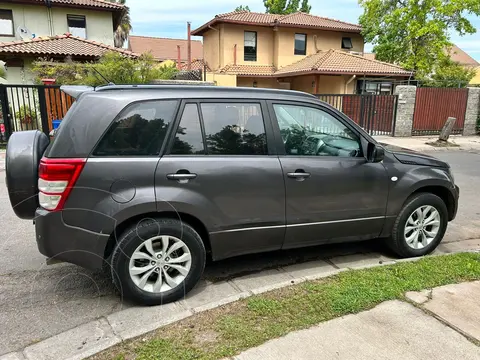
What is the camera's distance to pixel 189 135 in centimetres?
321

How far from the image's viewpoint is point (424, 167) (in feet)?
13.3

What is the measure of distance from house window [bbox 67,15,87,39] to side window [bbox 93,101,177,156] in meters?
23.3

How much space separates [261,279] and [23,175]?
7.44 feet

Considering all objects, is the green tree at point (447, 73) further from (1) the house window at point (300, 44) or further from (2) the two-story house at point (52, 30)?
(2) the two-story house at point (52, 30)

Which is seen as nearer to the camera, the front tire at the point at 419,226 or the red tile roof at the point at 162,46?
the front tire at the point at 419,226

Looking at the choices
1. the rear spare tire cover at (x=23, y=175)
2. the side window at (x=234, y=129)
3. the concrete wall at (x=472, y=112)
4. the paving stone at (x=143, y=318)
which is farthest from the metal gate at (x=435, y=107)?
the rear spare tire cover at (x=23, y=175)

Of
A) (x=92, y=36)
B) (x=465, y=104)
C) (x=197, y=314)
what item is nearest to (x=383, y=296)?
(x=197, y=314)

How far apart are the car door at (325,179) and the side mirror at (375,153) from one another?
2.2 inches

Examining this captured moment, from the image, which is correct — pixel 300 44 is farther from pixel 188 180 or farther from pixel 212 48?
pixel 188 180

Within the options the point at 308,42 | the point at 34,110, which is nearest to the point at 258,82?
the point at 308,42

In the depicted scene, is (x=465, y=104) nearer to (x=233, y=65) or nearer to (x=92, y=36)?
(x=233, y=65)

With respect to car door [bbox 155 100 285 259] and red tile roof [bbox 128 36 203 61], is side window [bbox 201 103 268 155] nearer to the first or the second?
car door [bbox 155 100 285 259]

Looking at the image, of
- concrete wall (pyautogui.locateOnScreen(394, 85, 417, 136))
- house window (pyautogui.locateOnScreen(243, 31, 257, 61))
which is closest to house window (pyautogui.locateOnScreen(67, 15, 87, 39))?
house window (pyautogui.locateOnScreen(243, 31, 257, 61))

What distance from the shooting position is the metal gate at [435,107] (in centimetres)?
1688
